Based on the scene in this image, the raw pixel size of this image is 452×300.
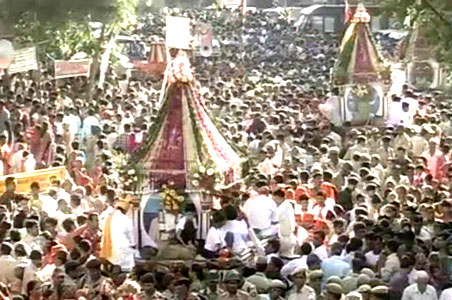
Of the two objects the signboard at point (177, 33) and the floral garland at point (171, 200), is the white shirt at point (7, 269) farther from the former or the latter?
the signboard at point (177, 33)

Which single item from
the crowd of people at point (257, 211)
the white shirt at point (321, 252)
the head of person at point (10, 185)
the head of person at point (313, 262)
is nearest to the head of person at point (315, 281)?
the crowd of people at point (257, 211)

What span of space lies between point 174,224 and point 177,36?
3.53m

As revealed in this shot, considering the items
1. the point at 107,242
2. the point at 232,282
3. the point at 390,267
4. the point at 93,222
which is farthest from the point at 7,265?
the point at 390,267

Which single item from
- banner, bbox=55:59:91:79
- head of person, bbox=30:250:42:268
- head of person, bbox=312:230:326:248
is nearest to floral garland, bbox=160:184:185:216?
head of person, bbox=312:230:326:248

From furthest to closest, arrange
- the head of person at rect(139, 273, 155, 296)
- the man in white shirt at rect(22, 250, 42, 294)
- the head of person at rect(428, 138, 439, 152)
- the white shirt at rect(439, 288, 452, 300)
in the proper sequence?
the head of person at rect(428, 138, 439, 152)
the man in white shirt at rect(22, 250, 42, 294)
the white shirt at rect(439, 288, 452, 300)
the head of person at rect(139, 273, 155, 296)

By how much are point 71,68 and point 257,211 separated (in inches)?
401

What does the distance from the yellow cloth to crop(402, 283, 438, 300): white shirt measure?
2.85 metres

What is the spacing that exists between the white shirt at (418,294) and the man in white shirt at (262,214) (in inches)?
95.0

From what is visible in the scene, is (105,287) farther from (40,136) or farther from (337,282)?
(40,136)

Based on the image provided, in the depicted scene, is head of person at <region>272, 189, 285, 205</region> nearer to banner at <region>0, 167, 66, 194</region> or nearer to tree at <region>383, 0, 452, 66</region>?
banner at <region>0, 167, 66, 194</region>

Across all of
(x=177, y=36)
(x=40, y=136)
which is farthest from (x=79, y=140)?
(x=177, y=36)

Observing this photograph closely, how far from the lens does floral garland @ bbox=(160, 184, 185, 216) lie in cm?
1382

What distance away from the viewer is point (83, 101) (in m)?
22.2

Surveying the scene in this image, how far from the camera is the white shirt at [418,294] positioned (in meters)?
11.4
